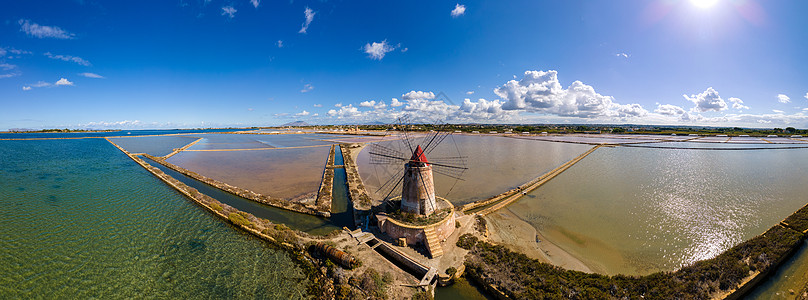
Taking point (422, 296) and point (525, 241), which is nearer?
point (422, 296)

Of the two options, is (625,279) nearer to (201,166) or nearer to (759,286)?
(759,286)

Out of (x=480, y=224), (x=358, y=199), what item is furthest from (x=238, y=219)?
(x=480, y=224)

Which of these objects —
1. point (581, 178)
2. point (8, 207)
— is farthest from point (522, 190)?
point (8, 207)

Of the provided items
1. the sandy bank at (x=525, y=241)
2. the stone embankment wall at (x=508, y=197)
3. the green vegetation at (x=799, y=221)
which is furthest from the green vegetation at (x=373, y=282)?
the green vegetation at (x=799, y=221)

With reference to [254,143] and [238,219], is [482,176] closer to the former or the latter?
[238,219]

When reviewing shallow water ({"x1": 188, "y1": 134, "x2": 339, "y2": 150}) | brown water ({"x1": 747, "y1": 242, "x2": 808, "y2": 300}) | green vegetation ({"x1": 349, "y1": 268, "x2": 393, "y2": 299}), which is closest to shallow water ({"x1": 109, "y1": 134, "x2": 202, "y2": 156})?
shallow water ({"x1": 188, "y1": 134, "x2": 339, "y2": 150})

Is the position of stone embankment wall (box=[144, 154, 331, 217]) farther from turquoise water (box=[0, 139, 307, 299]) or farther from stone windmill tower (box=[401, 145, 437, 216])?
stone windmill tower (box=[401, 145, 437, 216])

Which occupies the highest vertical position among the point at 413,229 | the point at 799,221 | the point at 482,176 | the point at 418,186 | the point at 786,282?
the point at 418,186
